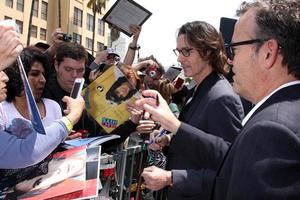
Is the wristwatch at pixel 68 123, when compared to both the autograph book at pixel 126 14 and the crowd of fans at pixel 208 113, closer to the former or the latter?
the crowd of fans at pixel 208 113

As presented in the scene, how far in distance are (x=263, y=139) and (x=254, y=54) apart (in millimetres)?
436

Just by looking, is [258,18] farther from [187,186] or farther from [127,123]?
[127,123]

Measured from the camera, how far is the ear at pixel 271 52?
151cm

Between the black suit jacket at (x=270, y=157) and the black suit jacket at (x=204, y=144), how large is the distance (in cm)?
98

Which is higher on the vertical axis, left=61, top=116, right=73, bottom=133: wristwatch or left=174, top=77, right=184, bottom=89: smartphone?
left=61, top=116, right=73, bottom=133: wristwatch

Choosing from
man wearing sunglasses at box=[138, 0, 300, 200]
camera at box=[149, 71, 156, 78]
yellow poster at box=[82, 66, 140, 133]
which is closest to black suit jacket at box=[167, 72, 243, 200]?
yellow poster at box=[82, 66, 140, 133]

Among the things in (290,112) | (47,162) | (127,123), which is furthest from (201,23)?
(290,112)

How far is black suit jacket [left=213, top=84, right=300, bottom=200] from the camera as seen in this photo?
1.27 meters

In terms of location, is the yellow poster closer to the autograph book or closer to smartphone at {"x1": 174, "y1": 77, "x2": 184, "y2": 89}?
the autograph book

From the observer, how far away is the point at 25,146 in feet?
7.09

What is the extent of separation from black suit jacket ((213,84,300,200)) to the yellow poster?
159 cm

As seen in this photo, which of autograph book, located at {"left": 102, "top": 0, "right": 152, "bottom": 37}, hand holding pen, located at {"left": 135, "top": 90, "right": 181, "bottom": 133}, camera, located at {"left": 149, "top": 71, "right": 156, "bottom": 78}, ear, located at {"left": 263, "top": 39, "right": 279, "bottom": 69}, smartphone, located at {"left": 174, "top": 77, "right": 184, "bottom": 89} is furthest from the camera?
smartphone, located at {"left": 174, "top": 77, "right": 184, "bottom": 89}

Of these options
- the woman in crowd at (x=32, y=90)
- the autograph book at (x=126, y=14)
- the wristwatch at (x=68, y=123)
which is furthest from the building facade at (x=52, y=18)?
the wristwatch at (x=68, y=123)

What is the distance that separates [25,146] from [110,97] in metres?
Answer: 0.96
